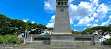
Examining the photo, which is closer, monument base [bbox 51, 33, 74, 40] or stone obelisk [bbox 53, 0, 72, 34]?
monument base [bbox 51, 33, 74, 40]

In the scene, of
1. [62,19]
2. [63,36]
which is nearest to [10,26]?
[62,19]

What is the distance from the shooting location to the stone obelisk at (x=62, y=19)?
84.7ft

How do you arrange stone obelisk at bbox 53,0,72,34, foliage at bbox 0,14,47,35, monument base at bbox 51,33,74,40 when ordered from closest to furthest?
monument base at bbox 51,33,74,40 < stone obelisk at bbox 53,0,72,34 < foliage at bbox 0,14,47,35

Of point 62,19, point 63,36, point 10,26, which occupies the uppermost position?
point 62,19

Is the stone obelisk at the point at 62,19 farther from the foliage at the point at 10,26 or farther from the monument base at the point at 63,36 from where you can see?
the foliage at the point at 10,26

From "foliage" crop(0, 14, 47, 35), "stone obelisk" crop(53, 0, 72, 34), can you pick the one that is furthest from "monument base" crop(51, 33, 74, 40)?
"foliage" crop(0, 14, 47, 35)

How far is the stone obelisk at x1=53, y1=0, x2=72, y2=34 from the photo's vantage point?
2583 centimetres

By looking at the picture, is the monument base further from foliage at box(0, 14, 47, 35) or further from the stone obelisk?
foliage at box(0, 14, 47, 35)

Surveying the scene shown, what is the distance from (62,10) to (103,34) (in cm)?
2820

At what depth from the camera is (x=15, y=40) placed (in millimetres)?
30844

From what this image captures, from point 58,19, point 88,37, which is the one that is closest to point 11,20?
point 58,19

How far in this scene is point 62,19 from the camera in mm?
26422

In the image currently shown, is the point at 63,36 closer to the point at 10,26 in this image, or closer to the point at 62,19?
the point at 62,19

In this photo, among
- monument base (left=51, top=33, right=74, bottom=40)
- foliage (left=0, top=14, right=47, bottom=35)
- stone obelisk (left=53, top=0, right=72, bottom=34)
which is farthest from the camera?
foliage (left=0, top=14, right=47, bottom=35)
